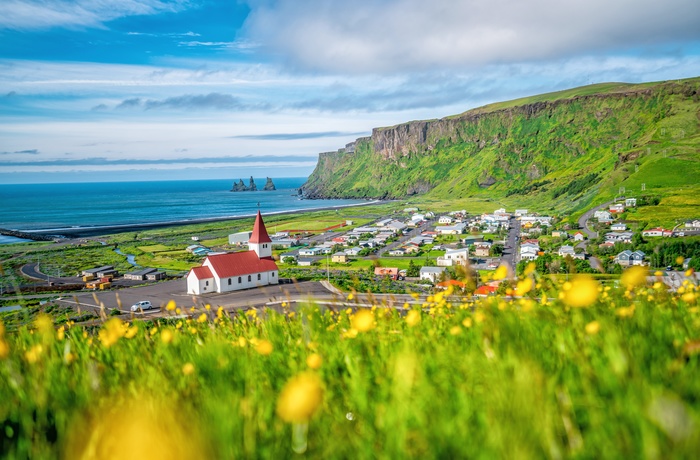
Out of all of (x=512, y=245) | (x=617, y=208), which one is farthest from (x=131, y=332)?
(x=617, y=208)

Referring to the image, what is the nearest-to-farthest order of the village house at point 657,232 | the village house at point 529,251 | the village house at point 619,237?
the village house at point 529,251, the village house at point 619,237, the village house at point 657,232

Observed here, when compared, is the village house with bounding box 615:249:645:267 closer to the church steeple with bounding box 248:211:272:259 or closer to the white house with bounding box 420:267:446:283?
the white house with bounding box 420:267:446:283

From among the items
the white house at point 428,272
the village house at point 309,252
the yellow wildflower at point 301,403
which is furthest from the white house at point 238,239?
the yellow wildflower at point 301,403

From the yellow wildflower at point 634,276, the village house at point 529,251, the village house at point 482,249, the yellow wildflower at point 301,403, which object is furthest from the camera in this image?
the village house at point 482,249

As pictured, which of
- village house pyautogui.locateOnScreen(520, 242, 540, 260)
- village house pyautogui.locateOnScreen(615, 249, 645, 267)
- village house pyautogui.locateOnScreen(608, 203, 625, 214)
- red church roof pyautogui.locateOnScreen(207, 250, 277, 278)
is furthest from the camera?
village house pyautogui.locateOnScreen(608, 203, 625, 214)

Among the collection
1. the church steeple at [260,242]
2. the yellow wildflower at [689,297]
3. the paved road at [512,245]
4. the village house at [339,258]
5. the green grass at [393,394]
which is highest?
the green grass at [393,394]

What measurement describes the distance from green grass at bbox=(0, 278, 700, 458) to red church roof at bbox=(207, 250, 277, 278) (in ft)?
142

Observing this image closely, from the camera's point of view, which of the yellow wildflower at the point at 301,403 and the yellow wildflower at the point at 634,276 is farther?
the yellow wildflower at the point at 634,276

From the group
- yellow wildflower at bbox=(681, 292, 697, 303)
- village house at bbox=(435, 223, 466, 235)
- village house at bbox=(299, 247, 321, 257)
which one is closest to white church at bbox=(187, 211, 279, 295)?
village house at bbox=(299, 247, 321, 257)

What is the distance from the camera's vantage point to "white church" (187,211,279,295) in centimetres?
4522

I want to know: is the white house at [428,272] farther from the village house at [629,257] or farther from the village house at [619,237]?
the village house at [619,237]

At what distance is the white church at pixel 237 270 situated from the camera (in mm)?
45219

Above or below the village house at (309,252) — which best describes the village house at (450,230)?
below

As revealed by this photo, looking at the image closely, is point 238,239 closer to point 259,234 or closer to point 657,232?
point 259,234
